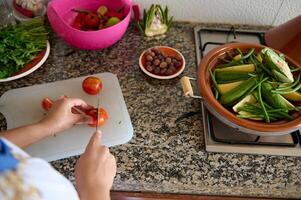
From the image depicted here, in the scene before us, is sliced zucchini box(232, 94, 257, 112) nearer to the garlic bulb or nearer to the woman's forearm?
the woman's forearm


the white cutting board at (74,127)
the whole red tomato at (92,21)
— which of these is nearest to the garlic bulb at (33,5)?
the whole red tomato at (92,21)

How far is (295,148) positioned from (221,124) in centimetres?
18

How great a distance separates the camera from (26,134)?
769 mm

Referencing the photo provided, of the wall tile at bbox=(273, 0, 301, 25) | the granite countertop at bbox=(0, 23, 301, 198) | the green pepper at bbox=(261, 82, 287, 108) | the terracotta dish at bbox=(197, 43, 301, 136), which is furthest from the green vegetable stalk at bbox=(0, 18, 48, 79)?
the wall tile at bbox=(273, 0, 301, 25)

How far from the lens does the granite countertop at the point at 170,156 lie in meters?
0.78

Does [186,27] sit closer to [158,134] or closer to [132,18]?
[132,18]

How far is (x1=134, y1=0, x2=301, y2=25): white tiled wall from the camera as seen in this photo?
42.7 inches

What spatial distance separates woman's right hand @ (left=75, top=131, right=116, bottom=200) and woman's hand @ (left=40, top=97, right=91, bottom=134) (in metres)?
0.12

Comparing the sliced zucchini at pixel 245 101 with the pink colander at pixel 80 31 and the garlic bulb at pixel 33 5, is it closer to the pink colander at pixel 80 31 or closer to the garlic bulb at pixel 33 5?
the pink colander at pixel 80 31

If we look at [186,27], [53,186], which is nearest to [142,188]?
[53,186]

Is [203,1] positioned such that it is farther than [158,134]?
Yes

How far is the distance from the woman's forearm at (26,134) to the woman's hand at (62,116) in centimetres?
1

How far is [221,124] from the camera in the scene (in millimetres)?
877

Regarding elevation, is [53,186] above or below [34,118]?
above
